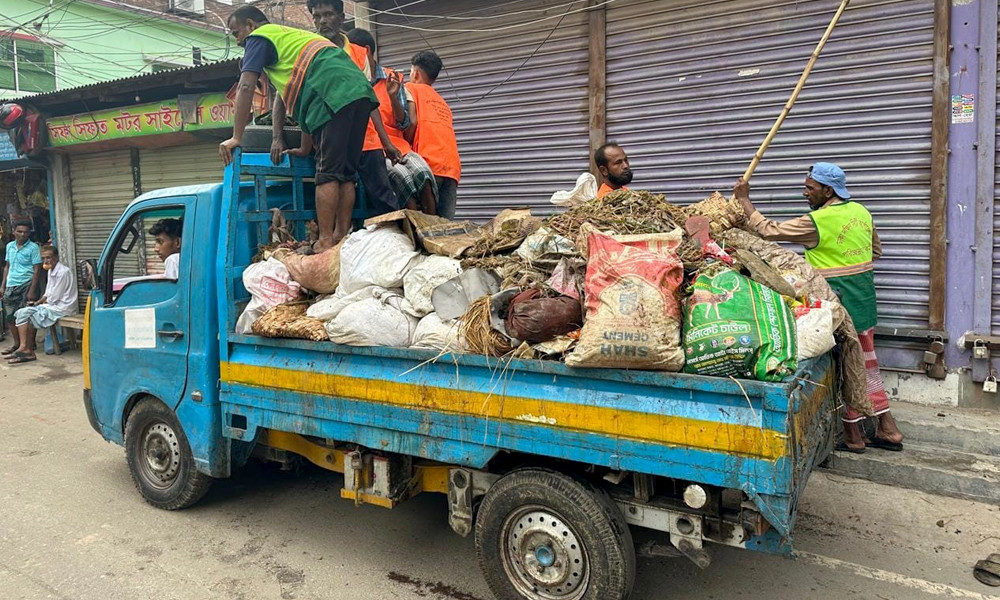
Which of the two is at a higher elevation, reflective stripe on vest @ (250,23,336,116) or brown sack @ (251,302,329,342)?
reflective stripe on vest @ (250,23,336,116)

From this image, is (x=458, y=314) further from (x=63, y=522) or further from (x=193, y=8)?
(x=193, y=8)

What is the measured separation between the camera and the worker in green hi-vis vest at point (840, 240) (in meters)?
4.42

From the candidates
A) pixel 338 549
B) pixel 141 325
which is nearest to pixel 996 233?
pixel 338 549

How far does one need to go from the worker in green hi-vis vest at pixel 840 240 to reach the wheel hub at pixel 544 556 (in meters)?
2.50

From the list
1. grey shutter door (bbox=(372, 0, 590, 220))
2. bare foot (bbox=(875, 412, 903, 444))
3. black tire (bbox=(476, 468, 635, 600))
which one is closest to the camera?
black tire (bbox=(476, 468, 635, 600))

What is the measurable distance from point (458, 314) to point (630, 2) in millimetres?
4728

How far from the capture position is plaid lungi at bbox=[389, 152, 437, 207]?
4.83 meters

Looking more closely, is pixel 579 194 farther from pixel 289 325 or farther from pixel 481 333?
pixel 289 325

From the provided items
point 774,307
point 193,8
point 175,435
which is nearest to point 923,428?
point 774,307

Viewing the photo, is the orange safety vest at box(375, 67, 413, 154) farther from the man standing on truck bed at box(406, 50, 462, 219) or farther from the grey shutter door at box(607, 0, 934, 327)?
the grey shutter door at box(607, 0, 934, 327)

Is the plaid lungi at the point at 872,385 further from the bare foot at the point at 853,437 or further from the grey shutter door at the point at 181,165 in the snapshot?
the grey shutter door at the point at 181,165

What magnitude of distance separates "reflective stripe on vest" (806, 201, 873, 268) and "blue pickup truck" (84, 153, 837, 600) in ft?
4.66

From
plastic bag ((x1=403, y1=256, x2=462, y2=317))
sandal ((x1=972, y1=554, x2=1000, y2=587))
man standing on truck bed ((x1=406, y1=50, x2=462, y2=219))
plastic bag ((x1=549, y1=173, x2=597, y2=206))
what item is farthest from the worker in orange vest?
sandal ((x1=972, y1=554, x2=1000, y2=587))

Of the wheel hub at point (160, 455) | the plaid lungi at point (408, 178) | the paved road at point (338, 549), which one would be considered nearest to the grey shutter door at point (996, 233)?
the paved road at point (338, 549)
